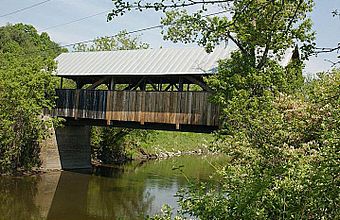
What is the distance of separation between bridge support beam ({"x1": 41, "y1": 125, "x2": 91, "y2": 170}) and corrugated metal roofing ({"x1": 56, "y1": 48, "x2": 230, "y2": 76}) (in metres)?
3.20

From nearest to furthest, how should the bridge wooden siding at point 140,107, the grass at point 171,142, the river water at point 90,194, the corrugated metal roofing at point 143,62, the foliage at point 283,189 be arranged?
the foliage at point 283,189 < the river water at point 90,194 < the bridge wooden siding at point 140,107 < the corrugated metal roofing at point 143,62 < the grass at point 171,142

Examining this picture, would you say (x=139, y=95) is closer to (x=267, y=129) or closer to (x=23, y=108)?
(x=23, y=108)

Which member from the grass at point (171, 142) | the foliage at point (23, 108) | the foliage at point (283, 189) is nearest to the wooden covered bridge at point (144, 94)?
the foliage at point (23, 108)

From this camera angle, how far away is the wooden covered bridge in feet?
50.0

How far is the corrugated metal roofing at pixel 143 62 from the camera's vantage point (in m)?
15.7

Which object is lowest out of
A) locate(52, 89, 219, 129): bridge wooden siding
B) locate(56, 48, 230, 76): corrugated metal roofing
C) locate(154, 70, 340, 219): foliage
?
locate(154, 70, 340, 219): foliage

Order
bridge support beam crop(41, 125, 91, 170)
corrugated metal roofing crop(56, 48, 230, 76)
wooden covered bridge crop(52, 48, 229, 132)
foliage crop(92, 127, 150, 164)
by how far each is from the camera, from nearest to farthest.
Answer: wooden covered bridge crop(52, 48, 229, 132) < corrugated metal roofing crop(56, 48, 230, 76) < bridge support beam crop(41, 125, 91, 170) < foliage crop(92, 127, 150, 164)

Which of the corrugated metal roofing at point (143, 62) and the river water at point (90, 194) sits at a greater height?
the corrugated metal roofing at point (143, 62)

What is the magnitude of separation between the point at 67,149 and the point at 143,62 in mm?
6556

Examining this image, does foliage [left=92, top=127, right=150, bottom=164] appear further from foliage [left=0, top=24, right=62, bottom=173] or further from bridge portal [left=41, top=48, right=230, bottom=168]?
foliage [left=0, top=24, right=62, bottom=173]

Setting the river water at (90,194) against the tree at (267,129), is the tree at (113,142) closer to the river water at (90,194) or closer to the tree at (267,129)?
the river water at (90,194)

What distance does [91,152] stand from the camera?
24594 millimetres

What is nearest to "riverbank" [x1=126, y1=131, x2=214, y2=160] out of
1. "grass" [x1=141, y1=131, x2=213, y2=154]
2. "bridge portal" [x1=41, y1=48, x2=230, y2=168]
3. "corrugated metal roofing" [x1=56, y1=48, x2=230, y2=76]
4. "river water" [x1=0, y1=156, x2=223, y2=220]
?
"grass" [x1=141, y1=131, x2=213, y2=154]

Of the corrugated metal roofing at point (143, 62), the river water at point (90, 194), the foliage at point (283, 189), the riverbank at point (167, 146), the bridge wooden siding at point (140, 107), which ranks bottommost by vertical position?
the river water at point (90, 194)
